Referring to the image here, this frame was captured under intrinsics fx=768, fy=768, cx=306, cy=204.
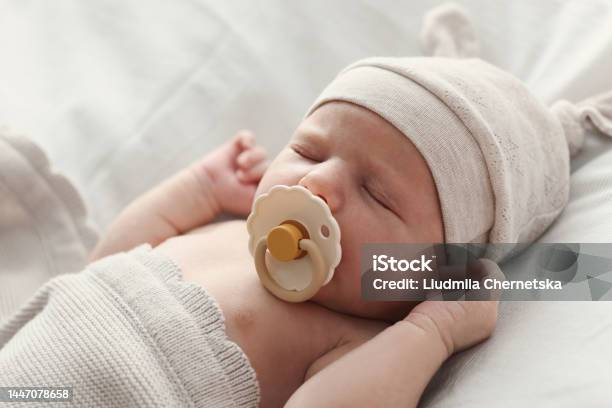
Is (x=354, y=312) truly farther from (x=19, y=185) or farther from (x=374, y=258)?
(x=19, y=185)

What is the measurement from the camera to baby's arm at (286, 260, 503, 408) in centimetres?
94

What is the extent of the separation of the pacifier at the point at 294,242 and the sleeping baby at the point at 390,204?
0.02m

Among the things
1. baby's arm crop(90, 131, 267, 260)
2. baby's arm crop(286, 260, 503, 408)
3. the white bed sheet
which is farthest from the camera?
the white bed sheet

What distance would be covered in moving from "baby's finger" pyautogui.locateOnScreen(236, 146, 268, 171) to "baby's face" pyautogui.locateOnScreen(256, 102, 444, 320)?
339 mm

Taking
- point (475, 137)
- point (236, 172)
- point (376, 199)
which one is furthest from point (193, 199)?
point (475, 137)

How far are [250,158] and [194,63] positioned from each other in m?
0.31

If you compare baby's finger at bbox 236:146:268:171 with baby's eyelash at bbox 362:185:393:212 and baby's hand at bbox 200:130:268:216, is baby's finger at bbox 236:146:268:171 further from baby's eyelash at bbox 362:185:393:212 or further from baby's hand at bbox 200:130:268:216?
baby's eyelash at bbox 362:185:393:212

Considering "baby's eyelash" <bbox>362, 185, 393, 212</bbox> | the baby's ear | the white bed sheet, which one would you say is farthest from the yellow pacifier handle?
the baby's ear

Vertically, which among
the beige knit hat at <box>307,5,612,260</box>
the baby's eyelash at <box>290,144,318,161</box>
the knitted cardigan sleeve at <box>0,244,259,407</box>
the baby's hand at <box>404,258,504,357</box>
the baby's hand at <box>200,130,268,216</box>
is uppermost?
the beige knit hat at <box>307,5,612,260</box>

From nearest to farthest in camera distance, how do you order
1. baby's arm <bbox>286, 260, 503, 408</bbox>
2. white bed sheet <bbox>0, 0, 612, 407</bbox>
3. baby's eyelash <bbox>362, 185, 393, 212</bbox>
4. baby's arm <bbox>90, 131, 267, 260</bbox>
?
baby's arm <bbox>286, 260, 503, 408</bbox> → baby's eyelash <bbox>362, 185, 393, 212</bbox> → baby's arm <bbox>90, 131, 267, 260</bbox> → white bed sheet <bbox>0, 0, 612, 407</bbox>

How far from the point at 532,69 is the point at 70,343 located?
1002 millimetres

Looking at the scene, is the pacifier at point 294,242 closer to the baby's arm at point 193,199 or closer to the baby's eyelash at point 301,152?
the baby's eyelash at point 301,152

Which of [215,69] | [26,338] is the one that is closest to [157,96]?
[215,69]

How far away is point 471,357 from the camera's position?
1011 millimetres
